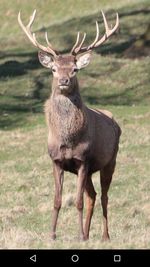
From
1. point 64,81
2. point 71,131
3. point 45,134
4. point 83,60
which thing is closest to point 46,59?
point 83,60

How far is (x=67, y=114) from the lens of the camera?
449 inches

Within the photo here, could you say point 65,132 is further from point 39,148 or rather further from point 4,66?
point 4,66

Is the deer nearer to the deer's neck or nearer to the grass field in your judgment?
the deer's neck

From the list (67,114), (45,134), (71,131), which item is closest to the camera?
(71,131)

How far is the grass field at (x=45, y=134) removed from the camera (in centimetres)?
1369

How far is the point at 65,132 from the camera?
36.9 ft

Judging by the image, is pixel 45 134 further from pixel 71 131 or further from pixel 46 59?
pixel 71 131

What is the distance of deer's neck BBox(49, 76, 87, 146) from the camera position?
37.2ft

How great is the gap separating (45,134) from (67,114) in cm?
1221
